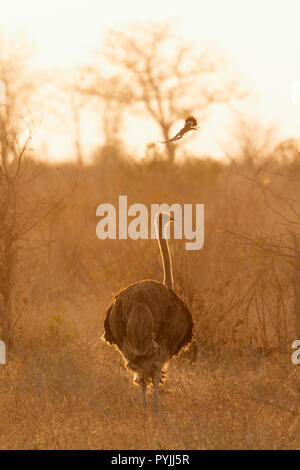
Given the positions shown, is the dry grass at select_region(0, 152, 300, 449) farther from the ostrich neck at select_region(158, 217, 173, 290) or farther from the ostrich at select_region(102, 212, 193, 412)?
the ostrich neck at select_region(158, 217, 173, 290)

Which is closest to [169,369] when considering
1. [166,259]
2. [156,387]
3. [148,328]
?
[166,259]

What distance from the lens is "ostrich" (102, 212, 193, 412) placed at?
6.24m

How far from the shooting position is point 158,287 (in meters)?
6.59

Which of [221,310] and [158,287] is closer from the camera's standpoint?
[158,287]

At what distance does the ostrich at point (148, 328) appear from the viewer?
6238mm

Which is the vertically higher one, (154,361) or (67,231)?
(67,231)

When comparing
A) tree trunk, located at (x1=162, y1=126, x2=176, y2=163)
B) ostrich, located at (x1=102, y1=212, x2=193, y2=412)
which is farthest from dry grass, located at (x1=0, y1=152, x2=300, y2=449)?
tree trunk, located at (x1=162, y1=126, x2=176, y2=163)

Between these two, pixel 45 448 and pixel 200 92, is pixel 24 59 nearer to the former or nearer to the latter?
pixel 200 92

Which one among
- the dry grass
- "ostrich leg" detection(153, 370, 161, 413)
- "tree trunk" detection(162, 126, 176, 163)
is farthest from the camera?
"tree trunk" detection(162, 126, 176, 163)

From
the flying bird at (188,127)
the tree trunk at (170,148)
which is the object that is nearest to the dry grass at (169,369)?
the flying bird at (188,127)

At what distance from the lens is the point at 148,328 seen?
6223 mm

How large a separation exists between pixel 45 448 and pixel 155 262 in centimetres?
367

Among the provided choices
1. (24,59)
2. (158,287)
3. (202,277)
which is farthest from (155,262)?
(24,59)
